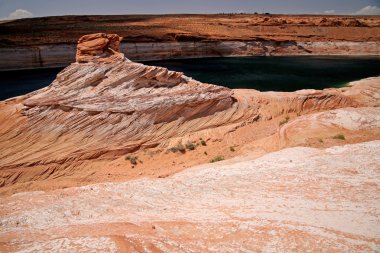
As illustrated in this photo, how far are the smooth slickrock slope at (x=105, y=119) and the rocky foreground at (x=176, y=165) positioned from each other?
53mm

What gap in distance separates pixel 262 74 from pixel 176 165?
25.3 m

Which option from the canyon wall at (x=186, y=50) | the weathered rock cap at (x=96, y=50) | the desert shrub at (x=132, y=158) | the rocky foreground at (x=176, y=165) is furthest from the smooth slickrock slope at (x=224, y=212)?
the canyon wall at (x=186, y=50)

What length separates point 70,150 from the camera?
12.7 m

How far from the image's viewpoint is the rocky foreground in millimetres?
4887

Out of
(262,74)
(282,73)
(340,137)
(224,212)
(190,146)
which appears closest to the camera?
(224,212)

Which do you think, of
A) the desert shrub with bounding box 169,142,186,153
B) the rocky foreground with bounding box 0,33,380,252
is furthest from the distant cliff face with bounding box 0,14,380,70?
the desert shrub with bounding box 169,142,186,153

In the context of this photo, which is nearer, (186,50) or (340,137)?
(340,137)

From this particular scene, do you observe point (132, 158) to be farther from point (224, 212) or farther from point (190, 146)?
point (224, 212)

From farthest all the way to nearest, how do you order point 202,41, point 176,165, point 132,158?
point 202,41 < point 132,158 < point 176,165

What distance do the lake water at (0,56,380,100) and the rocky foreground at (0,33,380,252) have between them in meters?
8.60

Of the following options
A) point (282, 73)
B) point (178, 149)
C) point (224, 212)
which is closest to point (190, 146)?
point (178, 149)

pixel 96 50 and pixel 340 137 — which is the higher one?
pixel 96 50

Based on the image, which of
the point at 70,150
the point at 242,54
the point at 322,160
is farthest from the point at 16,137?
the point at 242,54

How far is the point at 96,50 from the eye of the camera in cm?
1467
